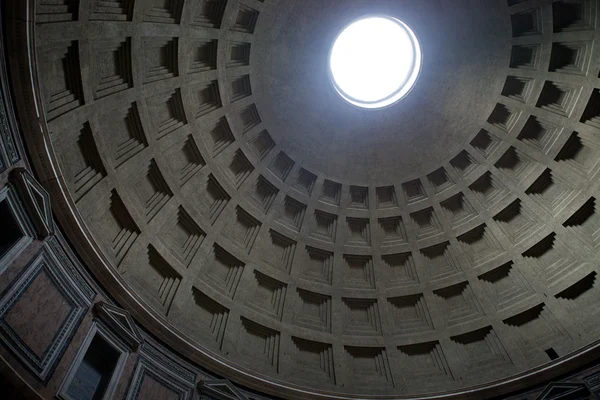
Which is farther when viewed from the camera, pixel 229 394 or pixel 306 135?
pixel 306 135

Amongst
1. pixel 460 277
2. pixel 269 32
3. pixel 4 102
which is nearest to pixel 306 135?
pixel 269 32

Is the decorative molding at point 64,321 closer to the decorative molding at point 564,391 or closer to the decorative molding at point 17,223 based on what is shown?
the decorative molding at point 17,223

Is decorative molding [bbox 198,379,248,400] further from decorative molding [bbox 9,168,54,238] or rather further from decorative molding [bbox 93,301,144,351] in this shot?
decorative molding [bbox 9,168,54,238]

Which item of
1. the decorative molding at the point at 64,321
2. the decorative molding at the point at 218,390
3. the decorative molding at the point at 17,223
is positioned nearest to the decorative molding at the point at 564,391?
the decorative molding at the point at 218,390

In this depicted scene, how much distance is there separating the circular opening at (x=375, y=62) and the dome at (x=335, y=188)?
584 mm

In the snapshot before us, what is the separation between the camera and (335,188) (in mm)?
22922

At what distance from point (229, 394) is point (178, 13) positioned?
13.6 m

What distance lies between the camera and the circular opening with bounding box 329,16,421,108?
2206 cm

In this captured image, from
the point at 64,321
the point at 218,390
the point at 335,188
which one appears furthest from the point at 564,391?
the point at 64,321

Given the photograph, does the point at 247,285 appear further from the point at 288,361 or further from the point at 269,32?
the point at 269,32

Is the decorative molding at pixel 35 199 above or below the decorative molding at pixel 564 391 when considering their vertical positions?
above

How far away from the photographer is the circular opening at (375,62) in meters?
22.1

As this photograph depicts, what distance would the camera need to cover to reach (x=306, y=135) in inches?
875

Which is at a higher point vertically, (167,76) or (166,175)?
(167,76)
